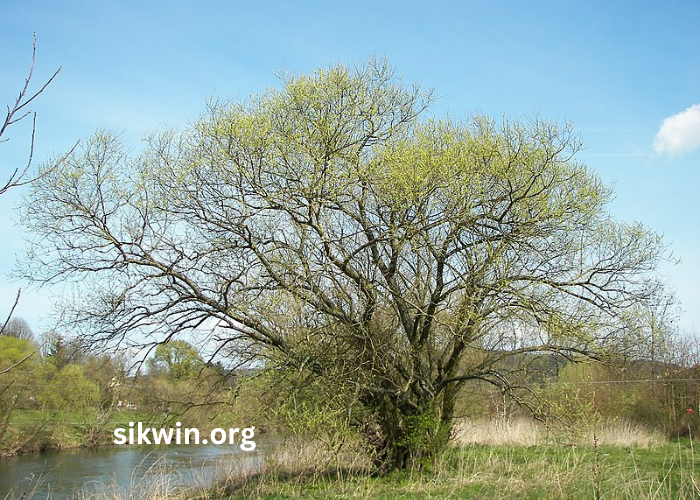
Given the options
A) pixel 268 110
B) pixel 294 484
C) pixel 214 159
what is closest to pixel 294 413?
pixel 294 484

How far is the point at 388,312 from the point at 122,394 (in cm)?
465

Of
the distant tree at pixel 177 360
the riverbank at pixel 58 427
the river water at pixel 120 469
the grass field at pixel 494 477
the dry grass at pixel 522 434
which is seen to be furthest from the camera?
the dry grass at pixel 522 434

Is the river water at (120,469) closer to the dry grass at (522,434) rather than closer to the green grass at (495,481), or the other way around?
the green grass at (495,481)

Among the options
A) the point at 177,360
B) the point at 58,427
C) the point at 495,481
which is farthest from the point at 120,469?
the point at 495,481

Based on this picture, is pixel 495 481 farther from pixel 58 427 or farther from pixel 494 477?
pixel 58 427

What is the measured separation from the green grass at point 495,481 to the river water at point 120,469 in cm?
124

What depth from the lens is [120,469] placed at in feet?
54.0

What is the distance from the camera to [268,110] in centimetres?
1018

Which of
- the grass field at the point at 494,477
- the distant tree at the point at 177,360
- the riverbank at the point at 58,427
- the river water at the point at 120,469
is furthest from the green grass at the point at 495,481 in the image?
the riverbank at the point at 58,427

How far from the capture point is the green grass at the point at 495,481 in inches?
281

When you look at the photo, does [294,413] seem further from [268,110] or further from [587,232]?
[587,232]

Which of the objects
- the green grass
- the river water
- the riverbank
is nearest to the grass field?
the green grass

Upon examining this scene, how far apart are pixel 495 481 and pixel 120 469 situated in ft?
39.5

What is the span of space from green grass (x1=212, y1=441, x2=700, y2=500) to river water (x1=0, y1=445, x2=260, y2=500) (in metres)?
1.24
